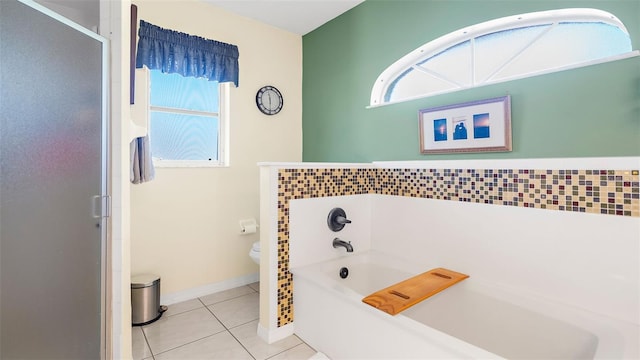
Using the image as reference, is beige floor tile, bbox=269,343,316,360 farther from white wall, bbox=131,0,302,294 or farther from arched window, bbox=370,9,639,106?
arched window, bbox=370,9,639,106

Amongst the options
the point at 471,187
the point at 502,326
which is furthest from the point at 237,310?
the point at 471,187

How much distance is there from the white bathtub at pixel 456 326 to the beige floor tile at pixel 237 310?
52cm

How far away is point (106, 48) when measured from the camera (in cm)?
154

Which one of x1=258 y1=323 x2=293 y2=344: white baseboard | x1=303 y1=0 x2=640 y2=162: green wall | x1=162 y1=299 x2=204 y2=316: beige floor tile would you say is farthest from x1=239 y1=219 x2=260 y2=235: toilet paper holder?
x1=258 y1=323 x2=293 y2=344: white baseboard

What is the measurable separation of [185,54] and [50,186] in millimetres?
1817

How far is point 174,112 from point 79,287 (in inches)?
70.5

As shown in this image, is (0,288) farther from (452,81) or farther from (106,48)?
(452,81)

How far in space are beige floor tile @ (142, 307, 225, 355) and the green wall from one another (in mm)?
1869

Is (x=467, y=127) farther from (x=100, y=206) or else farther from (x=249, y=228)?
(x=100, y=206)

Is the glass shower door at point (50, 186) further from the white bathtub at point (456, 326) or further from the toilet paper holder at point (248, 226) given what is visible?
the toilet paper holder at point (248, 226)

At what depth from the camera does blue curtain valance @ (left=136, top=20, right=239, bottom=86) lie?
100 inches

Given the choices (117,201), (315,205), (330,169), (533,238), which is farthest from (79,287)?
(533,238)

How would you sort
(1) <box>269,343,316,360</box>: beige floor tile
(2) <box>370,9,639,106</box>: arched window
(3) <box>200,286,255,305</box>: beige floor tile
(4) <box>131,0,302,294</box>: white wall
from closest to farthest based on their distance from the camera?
1. (2) <box>370,9,639,106</box>: arched window
2. (1) <box>269,343,316,360</box>: beige floor tile
3. (4) <box>131,0,302,294</box>: white wall
4. (3) <box>200,286,255,305</box>: beige floor tile

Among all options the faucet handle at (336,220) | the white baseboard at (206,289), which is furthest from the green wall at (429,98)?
the white baseboard at (206,289)
